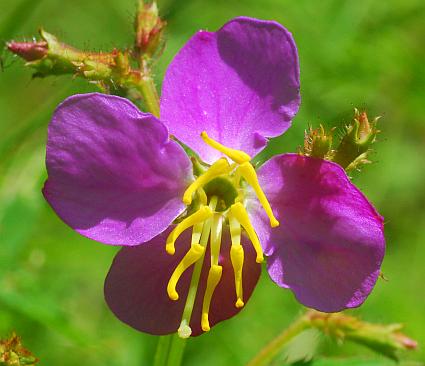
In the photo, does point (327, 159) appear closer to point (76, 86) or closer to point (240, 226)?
point (240, 226)

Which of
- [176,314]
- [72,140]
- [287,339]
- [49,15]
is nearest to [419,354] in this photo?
[287,339]

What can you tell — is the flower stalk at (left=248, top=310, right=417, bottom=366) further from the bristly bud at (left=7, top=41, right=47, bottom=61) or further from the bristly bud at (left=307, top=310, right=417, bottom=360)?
the bristly bud at (left=7, top=41, right=47, bottom=61)

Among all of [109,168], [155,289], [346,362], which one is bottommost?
[346,362]

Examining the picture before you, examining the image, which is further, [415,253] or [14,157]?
[415,253]

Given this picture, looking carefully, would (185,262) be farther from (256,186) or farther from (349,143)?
(349,143)

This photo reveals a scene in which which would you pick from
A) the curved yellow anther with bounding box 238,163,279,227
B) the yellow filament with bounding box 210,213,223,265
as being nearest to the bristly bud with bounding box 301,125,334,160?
the curved yellow anther with bounding box 238,163,279,227

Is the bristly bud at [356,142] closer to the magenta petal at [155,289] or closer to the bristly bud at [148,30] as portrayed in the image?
the magenta petal at [155,289]

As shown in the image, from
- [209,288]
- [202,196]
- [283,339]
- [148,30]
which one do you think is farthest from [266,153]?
[209,288]
